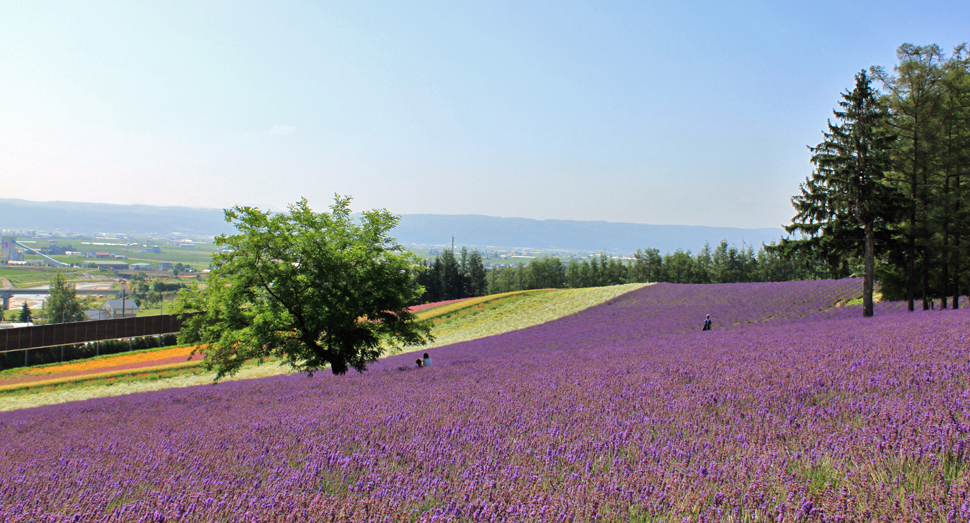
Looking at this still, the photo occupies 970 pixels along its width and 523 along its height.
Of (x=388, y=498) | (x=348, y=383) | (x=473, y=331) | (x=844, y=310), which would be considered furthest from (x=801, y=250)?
(x=388, y=498)

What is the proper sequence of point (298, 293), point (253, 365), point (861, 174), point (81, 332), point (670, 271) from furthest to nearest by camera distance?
point (670, 271) → point (81, 332) → point (253, 365) → point (861, 174) → point (298, 293)

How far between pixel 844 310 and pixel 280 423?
105 feet

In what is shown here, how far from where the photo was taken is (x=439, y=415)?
17.2 feet

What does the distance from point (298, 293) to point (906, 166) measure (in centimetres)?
3176

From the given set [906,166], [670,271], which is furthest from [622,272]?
[906,166]

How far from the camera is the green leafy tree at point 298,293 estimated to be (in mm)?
16266

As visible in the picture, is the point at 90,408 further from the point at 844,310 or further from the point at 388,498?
the point at 844,310

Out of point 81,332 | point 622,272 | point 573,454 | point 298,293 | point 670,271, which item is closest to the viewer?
point 573,454

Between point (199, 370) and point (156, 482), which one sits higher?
point (156, 482)

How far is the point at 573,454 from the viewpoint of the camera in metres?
3.59

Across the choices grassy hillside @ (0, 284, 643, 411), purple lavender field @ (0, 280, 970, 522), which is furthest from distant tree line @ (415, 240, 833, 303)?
purple lavender field @ (0, 280, 970, 522)

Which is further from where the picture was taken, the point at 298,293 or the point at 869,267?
the point at 869,267

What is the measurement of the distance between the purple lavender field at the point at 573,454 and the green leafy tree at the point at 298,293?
29.7ft

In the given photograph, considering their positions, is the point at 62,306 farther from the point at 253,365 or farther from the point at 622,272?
the point at 622,272
